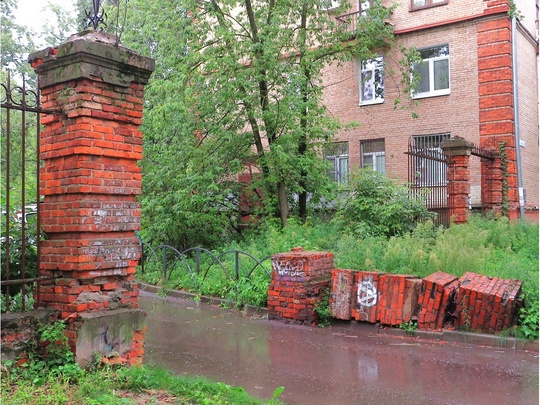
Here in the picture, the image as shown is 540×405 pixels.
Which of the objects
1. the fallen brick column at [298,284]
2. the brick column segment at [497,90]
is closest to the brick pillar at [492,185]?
the brick column segment at [497,90]

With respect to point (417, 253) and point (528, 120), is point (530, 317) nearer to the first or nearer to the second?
point (417, 253)

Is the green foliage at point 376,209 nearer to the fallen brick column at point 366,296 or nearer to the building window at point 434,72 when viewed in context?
the fallen brick column at point 366,296

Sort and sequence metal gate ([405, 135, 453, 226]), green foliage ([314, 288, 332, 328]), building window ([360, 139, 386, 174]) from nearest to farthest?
1. green foliage ([314, 288, 332, 328])
2. metal gate ([405, 135, 453, 226])
3. building window ([360, 139, 386, 174])

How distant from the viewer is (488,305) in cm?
731

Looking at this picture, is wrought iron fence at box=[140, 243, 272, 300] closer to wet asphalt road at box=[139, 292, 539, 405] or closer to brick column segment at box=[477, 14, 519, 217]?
wet asphalt road at box=[139, 292, 539, 405]

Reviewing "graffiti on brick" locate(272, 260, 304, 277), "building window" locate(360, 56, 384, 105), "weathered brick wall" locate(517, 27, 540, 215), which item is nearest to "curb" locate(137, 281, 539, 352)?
"graffiti on brick" locate(272, 260, 304, 277)

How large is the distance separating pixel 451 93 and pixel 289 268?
11820 millimetres

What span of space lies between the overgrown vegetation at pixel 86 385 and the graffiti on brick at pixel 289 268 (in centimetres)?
392

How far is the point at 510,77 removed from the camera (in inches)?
667

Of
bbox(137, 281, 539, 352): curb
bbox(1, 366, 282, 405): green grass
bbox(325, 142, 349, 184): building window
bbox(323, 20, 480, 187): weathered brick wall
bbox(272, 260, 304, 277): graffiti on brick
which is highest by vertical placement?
bbox(323, 20, 480, 187): weathered brick wall

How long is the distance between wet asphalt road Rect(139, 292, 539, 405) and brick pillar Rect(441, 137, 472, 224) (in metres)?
6.47

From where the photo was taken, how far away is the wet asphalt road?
5.31 metres

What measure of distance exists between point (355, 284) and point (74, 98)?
16.9ft

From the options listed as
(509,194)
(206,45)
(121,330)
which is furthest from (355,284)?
(509,194)
